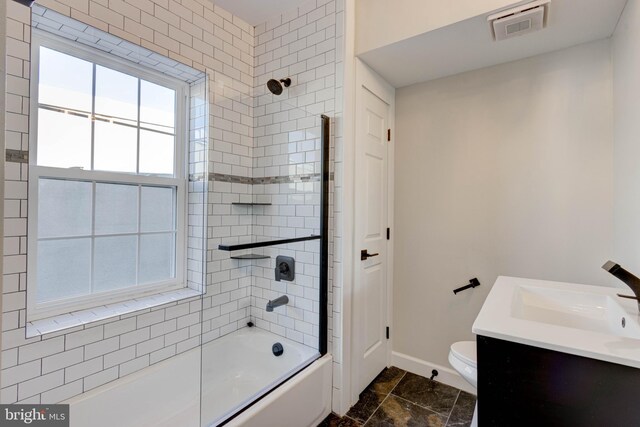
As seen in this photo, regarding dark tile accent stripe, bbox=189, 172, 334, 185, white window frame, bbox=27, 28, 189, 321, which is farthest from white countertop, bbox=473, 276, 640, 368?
white window frame, bbox=27, 28, 189, 321

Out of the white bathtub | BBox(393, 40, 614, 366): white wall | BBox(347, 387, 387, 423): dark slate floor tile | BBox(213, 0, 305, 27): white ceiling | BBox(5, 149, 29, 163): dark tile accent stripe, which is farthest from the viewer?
BBox(213, 0, 305, 27): white ceiling

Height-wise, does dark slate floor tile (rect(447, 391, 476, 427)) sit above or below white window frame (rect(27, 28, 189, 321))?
below

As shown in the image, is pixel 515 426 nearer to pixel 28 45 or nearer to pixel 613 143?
pixel 613 143

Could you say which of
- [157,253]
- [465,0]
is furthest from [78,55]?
[465,0]

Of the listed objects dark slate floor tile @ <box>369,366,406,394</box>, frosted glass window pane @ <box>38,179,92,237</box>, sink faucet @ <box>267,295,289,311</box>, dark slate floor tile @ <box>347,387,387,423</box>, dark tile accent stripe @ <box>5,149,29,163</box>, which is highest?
dark tile accent stripe @ <box>5,149,29,163</box>

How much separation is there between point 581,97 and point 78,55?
300cm

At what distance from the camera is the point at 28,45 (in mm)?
1498

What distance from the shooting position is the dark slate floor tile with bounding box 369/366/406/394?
2.27m

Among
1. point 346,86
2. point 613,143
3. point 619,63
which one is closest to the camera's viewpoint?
point 619,63

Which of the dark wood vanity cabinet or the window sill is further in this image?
the window sill

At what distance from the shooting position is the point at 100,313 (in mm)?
1799

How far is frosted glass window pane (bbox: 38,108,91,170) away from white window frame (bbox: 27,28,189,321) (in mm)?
33

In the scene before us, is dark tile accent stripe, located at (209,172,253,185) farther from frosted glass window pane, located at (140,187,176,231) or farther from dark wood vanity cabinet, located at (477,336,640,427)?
dark wood vanity cabinet, located at (477,336,640,427)

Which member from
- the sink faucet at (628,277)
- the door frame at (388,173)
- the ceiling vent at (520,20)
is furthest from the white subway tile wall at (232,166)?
the sink faucet at (628,277)
